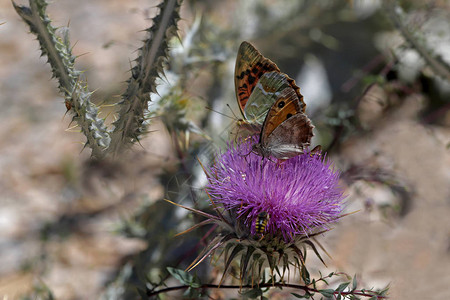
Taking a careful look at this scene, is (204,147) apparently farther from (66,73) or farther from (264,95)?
(66,73)

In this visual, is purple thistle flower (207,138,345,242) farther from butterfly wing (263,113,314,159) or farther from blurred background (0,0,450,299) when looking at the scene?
blurred background (0,0,450,299)

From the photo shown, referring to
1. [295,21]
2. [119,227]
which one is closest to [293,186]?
[119,227]

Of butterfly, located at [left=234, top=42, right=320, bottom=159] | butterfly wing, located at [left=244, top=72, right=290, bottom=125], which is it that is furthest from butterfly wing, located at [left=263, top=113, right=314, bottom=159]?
butterfly wing, located at [left=244, top=72, right=290, bottom=125]

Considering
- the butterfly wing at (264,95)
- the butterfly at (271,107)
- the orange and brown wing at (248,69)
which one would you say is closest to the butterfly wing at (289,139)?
the butterfly at (271,107)

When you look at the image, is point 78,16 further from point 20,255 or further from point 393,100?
point 393,100

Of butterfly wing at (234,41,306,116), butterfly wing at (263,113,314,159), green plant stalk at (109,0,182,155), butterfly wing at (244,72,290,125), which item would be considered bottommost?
butterfly wing at (263,113,314,159)
